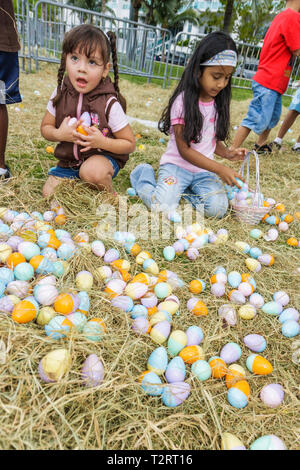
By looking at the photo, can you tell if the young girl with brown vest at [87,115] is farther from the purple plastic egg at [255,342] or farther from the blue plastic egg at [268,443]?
the blue plastic egg at [268,443]

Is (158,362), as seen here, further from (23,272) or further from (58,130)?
(58,130)

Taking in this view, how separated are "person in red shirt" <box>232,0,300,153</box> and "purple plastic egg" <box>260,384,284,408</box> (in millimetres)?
3114

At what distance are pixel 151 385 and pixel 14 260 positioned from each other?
815mm

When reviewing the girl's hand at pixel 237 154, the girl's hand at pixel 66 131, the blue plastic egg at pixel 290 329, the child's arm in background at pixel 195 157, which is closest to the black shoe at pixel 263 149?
the girl's hand at pixel 237 154

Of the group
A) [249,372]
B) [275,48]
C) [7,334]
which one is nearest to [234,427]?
[249,372]

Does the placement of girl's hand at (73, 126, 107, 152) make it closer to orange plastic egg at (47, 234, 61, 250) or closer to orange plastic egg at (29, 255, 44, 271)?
orange plastic egg at (47, 234, 61, 250)

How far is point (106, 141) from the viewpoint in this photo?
1979mm

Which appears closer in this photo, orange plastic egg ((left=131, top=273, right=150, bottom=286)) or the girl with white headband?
orange plastic egg ((left=131, top=273, right=150, bottom=286))

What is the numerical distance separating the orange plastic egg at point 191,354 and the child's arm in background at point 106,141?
1.26 meters

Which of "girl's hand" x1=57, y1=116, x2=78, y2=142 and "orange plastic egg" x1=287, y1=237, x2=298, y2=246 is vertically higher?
"girl's hand" x1=57, y1=116, x2=78, y2=142

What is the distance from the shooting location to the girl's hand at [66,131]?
1909 millimetres

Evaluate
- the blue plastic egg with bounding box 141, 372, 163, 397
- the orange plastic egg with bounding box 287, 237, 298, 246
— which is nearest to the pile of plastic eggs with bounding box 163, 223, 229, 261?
the orange plastic egg with bounding box 287, 237, 298, 246

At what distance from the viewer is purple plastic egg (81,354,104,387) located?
3.44 feet

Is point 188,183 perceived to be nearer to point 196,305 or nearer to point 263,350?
point 196,305
